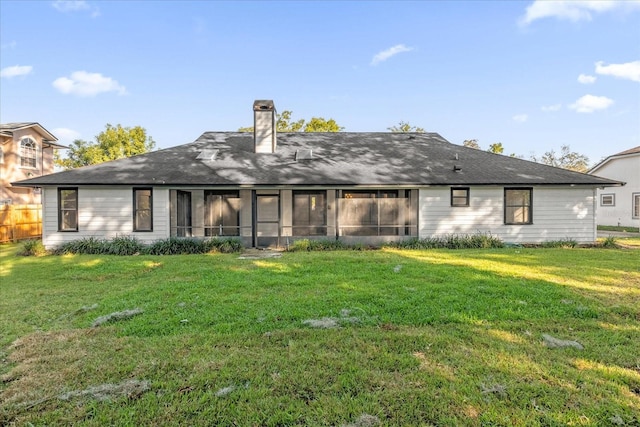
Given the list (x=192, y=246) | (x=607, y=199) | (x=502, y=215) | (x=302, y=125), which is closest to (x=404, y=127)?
(x=302, y=125)

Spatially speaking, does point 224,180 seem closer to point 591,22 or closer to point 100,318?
point 100,318

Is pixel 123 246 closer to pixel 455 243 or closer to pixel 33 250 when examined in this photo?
pixel 33 250

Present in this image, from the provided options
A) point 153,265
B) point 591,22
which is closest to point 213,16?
point 153,265

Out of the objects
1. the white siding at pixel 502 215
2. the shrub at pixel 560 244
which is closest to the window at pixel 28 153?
the white siding at pixel 502 215

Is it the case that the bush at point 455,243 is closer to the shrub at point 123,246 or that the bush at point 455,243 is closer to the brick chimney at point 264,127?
the brick chimney at point 264,127

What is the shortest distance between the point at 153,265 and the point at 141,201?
4713mm

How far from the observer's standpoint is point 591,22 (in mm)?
12500

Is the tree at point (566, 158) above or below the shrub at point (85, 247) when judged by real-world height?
above

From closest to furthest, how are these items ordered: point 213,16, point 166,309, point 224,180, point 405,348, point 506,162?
1. point 405,348
2. point 166,309
3. point 224,180
4. point 506,162
5. point 213,16

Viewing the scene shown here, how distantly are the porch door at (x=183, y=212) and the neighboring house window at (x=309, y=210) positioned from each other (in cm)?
426

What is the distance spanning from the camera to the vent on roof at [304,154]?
1412 centimetres

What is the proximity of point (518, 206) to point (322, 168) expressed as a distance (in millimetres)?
7533

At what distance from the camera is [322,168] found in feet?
43.2

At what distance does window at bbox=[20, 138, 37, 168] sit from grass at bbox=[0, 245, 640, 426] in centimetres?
1730
